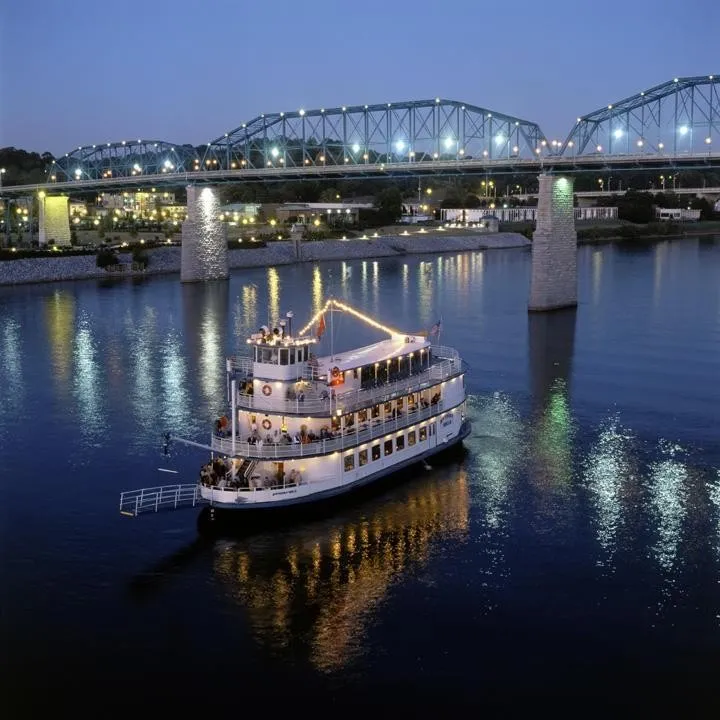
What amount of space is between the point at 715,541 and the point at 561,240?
37079mm

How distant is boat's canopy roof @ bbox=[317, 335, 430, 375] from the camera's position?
76.6 feet

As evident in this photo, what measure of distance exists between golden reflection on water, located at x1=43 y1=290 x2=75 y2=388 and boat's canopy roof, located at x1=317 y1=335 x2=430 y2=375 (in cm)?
1297

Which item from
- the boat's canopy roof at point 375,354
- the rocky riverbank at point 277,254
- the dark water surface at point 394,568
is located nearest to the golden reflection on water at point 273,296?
the rocky riverbank at point 277,254

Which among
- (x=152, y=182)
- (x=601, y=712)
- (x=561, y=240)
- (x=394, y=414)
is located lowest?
(x=601, y=712)

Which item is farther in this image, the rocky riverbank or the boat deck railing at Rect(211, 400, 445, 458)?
the rocky riverbank

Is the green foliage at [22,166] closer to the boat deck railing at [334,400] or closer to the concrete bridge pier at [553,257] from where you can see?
the concrete bridge pier at [553,257]

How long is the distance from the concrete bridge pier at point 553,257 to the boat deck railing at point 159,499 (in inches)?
1349

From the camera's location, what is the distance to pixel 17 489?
22.7m

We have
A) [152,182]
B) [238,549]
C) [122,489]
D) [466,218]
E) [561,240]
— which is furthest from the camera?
[466,218]

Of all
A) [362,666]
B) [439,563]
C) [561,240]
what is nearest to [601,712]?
[362,666]

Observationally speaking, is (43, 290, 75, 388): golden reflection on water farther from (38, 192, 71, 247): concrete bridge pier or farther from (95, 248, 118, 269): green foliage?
(38, 192, 71, 247): concrete bridge pier

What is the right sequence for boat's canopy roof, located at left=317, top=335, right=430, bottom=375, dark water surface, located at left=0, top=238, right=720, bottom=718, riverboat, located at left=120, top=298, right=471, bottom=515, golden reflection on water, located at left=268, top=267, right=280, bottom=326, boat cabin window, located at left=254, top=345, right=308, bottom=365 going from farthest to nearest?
golden reflection on water, located at left=268, top=267, right=280, bottom=326, boat's canopy roof, located at left=317, top=335, right=430, bottom=375, boat cabin window, located at left=254, top=345, right=308, bottom=365, riverboat, located at left=120, top=298, right=471, bottom=515, dark water surface, located at left=0, top=238, right=720, bottom=718

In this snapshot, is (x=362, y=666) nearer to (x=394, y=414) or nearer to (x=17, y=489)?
(x=394, y=414)

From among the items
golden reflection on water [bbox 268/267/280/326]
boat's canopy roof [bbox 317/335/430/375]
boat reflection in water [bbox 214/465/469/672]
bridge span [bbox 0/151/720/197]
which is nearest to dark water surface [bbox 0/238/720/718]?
boat reflection in water [bbox 214/465/469/672]
